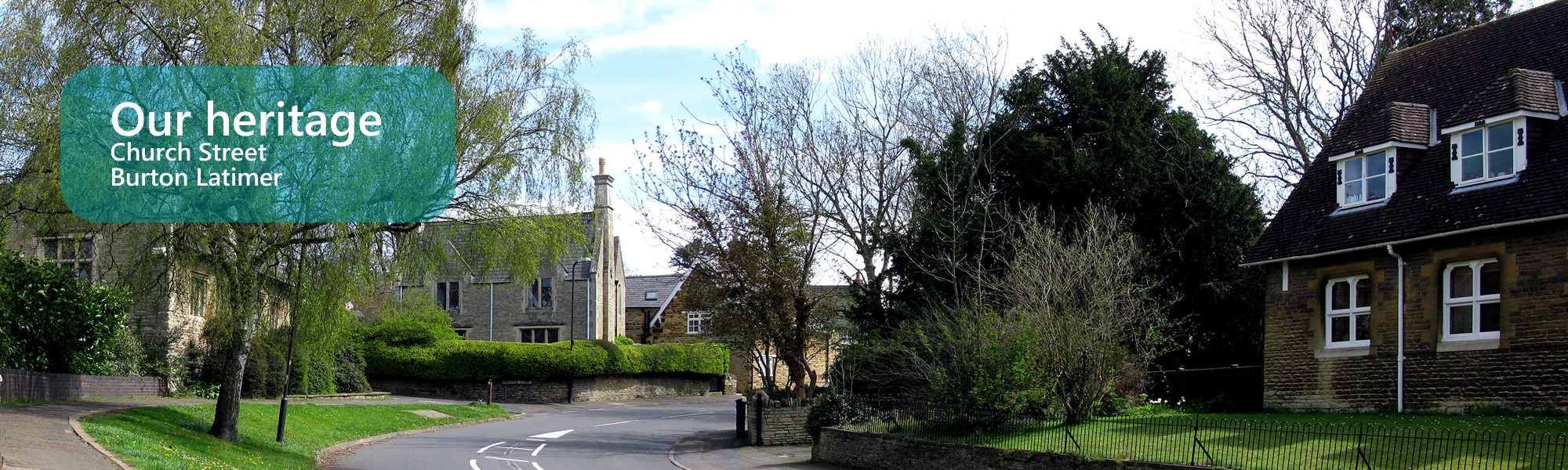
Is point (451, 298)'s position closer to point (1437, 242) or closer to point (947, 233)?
point (947, 233)

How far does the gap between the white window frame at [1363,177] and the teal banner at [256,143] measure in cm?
1708

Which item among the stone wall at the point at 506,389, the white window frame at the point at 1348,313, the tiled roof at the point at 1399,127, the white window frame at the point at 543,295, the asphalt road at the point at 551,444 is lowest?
the stone wall at the point at 506,389

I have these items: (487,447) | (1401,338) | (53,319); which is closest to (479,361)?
(487,447)

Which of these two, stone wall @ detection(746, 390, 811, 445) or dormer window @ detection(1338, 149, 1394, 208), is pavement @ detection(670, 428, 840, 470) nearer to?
stone wall @ detection(746, 390, 811, 445)

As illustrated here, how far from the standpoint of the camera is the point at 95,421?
59.2 feet

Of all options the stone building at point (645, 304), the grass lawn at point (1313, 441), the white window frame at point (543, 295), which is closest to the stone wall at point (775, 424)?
the grass lawn at point (1313, 441)

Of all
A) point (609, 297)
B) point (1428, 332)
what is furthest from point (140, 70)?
point (609, 297)

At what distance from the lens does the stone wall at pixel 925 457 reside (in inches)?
677

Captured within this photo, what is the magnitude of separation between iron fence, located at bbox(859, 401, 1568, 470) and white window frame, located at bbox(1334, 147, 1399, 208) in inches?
225

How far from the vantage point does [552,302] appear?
184ft

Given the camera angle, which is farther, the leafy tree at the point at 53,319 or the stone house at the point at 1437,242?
the leafy tree at the point at 53,319

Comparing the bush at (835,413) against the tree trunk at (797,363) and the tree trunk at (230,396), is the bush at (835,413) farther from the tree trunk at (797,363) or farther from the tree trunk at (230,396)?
the tree trunk at (230,396)

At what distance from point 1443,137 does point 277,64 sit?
819 inches

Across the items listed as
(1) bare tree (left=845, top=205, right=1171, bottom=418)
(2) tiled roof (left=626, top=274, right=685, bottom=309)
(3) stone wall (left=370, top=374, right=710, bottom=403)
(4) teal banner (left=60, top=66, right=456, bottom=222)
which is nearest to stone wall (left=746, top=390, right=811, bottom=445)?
(1) bare tree (left=845, top=205, right=1171, bottom=418)
